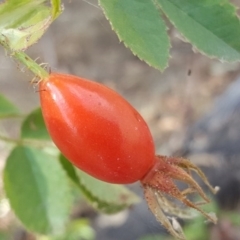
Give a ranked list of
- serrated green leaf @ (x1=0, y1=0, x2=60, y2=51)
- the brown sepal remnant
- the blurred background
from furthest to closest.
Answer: the blurred background < the brown sepal remnant < serrated green leaf @ (x1=0, y1=0, x2=60, y2=51)

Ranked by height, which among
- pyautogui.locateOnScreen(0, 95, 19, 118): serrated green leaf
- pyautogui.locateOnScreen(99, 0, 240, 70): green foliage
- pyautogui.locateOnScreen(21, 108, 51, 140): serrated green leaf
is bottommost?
pyautogui.locateOnScreen(21, 108, 51, 140): serrated green leaf

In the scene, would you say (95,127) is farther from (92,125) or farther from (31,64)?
(31,64)

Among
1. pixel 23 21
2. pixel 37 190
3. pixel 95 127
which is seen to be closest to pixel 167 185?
pixel 95 127

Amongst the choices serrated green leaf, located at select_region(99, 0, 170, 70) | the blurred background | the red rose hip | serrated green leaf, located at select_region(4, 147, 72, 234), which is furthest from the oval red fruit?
the blurred background

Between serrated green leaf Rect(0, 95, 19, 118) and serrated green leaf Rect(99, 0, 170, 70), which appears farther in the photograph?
serrated green leaf Rect(0, 95, 19, 118)

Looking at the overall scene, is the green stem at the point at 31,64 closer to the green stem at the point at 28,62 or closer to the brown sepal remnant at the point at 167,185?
the green stem at the point at 28,62

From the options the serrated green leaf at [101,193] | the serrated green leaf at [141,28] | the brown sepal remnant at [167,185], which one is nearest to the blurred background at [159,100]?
the serrated green leaf at [101,193]

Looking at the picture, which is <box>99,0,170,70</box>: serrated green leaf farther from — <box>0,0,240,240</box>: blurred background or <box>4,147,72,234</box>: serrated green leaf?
<box>0,0,240,240</box>: blurred background
